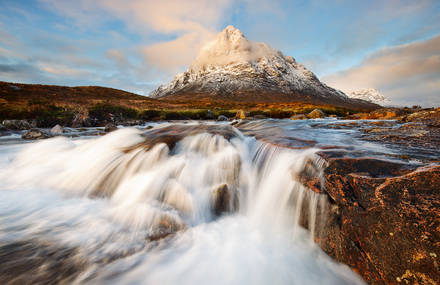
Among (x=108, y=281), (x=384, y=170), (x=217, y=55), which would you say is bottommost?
(x=108, y=281)

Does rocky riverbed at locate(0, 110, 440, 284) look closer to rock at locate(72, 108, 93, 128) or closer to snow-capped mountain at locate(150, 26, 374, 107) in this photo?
rock at locate(72, 108, 93, 128)

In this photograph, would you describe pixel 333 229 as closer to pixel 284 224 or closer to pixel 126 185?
pixel 284 224

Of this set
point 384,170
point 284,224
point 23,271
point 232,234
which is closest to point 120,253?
point 23,271

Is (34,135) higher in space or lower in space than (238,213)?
higher

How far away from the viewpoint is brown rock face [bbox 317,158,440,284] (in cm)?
175

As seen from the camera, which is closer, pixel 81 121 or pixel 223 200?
pixel 223 200

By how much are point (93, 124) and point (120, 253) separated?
17.6 meters

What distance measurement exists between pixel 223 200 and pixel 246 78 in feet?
504

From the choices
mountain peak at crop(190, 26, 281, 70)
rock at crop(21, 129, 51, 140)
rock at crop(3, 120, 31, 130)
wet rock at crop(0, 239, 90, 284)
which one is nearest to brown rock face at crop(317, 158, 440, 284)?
wet rock at crop(0, 239, 90, 284)

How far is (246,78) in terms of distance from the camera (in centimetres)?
14662

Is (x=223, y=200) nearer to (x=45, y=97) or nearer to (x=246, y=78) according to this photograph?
(x=45, y=97)

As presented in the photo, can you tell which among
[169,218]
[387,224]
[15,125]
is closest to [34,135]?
[15,125]

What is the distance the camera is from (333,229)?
250 centimetres

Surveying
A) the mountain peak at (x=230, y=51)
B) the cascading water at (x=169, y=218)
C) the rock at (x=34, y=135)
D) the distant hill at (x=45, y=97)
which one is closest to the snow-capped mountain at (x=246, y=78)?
the mountain peak at (x=230, y=51)
